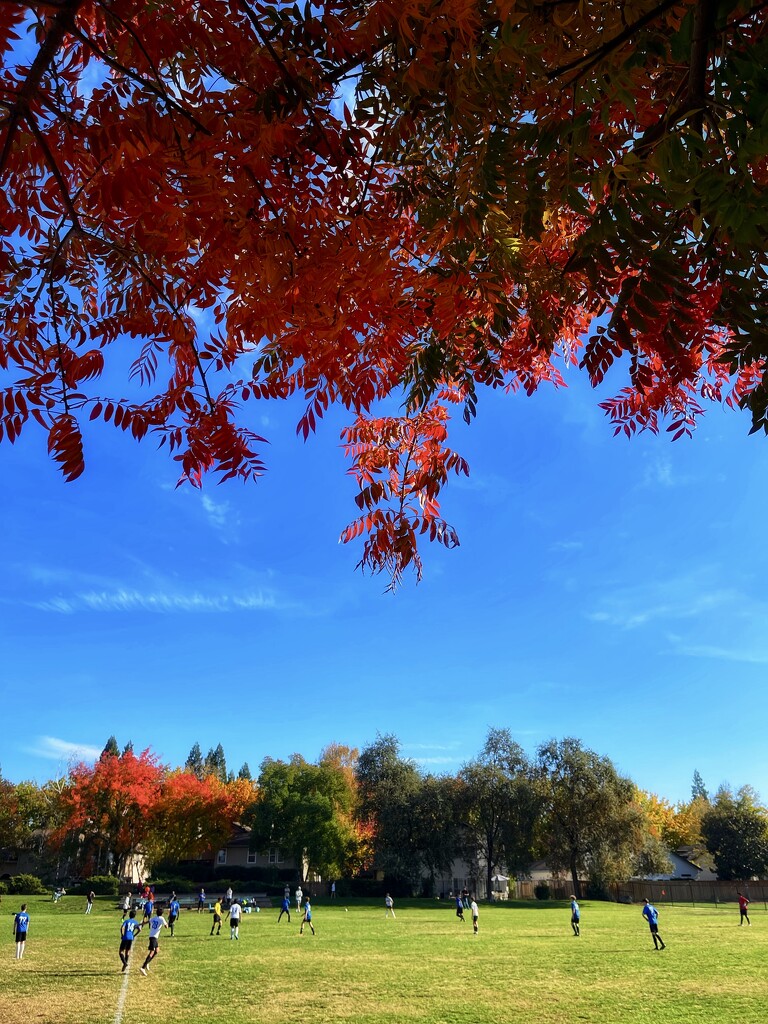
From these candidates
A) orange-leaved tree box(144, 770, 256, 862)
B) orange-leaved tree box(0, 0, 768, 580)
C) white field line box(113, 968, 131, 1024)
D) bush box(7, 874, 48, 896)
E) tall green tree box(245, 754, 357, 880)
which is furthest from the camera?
orange-leaved tree box(144, 770, 256, 862)

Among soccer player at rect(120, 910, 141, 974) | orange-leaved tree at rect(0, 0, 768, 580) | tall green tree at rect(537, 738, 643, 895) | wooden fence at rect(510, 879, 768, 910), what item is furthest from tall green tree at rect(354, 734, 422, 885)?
orange-leaved tree at rect(0, 0, 768, 580)

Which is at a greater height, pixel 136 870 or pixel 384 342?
pixel 384 342

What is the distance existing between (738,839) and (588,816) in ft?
72.8

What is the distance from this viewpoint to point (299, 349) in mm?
4039

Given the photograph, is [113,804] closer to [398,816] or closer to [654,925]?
[398,816]

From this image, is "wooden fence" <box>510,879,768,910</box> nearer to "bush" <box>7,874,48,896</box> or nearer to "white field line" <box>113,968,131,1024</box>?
"bush" <box>7,874,48,896</box>

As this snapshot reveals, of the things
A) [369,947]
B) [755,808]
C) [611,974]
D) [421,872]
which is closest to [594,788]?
[421,872]

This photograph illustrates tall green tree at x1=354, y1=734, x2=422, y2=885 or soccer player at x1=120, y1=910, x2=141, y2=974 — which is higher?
tall green tree at x1=354, y1=734, x2=422, y2=885

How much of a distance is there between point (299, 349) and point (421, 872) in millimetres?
50122

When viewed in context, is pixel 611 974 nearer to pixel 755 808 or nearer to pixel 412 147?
pixel 412 147

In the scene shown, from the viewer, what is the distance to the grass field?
11555mm

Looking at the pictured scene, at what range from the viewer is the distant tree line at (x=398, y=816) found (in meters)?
45.8

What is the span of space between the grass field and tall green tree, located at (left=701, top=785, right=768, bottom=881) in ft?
120

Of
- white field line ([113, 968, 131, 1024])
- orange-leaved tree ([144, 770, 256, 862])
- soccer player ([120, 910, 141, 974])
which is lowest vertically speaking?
white field line ([113, 968, 131, 1024])
